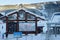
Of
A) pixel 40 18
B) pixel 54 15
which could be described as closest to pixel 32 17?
pixel 40 18

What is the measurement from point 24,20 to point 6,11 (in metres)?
0.16

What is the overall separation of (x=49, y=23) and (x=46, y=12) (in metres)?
0.09

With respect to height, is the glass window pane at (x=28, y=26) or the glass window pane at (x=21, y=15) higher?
the glass window pane at (x=21, y=15)

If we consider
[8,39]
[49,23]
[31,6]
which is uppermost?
[31,6]

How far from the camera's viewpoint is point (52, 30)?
110 centimetres

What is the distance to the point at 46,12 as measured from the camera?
3.69 feet

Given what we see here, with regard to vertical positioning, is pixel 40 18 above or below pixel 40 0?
below

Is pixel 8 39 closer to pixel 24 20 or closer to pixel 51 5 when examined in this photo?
pixel 24 20

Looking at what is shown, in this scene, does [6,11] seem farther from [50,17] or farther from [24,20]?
[50,17]

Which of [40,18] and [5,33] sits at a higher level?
[40,18]

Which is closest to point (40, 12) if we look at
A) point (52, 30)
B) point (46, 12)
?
point (46, 12)

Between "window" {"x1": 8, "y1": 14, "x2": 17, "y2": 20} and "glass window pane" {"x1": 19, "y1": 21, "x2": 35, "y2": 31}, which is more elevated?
"window" {"x1": 8, "y1": 14, "x2": 17, "y2": 20}

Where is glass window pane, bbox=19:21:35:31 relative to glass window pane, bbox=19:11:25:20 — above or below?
below

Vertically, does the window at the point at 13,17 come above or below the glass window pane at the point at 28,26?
above
